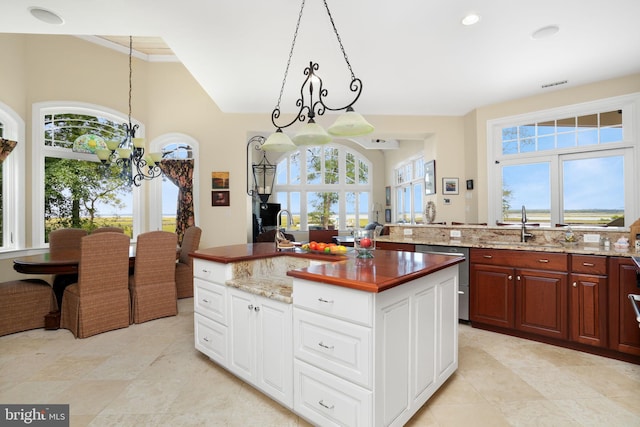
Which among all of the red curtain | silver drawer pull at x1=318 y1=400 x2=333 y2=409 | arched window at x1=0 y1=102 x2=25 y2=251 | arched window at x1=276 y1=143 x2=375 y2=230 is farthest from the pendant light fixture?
arched window at x1=276 y1=143 x2=375 y2=230

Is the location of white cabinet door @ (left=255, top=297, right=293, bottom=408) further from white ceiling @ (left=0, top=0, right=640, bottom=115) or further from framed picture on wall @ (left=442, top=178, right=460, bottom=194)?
framed picture on wall @ (left=442, top=178, right=460, bottom=194)

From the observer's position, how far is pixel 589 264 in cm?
263

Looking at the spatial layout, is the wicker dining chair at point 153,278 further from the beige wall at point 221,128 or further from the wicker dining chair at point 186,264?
the beige wall at point 221,128

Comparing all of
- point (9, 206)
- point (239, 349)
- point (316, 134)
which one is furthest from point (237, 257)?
point (9, 206)

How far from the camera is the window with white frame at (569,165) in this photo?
4055 mm

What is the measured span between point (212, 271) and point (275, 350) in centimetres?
81

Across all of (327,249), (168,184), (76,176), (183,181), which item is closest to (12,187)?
(76,176)

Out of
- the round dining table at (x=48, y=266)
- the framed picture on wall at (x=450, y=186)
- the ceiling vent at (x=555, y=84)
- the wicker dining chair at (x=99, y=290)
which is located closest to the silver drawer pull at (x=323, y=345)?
the wicker dining chair at (x=99, y=290)

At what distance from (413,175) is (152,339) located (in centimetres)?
658

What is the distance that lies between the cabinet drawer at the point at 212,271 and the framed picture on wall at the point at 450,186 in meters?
4.33

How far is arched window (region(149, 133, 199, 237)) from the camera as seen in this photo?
5.41 meters

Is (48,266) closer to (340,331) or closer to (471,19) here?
(340,331)

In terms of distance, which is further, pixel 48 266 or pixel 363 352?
pixel 48 266

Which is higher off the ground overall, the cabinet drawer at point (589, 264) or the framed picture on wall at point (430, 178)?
the framed picture on wall at point (430, 178)
